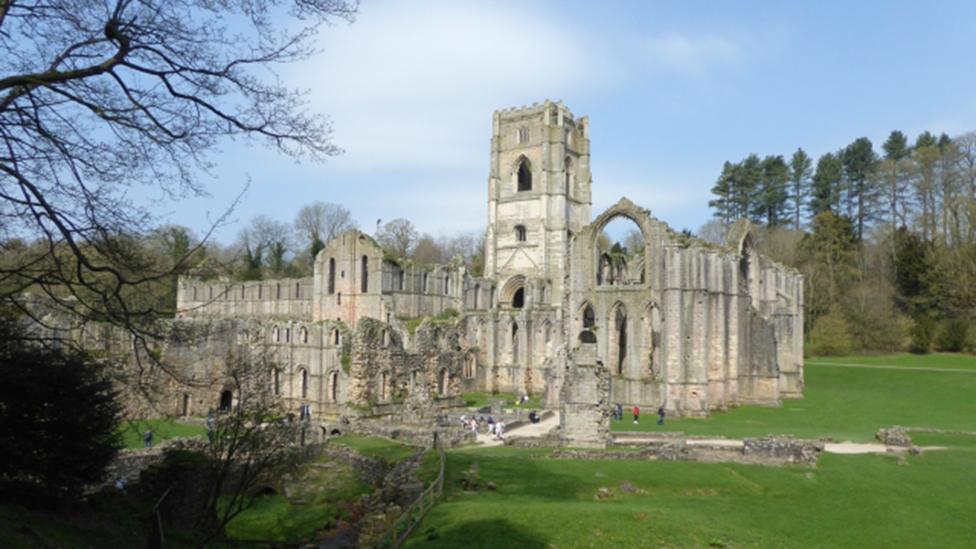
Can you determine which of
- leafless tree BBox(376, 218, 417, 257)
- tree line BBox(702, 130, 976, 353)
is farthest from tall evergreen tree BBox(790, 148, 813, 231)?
leafless tree BBox(376, 218, 417, 257)

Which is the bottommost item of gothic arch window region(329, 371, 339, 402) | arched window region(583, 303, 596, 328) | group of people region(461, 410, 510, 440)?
group of people region(461, 410, 510, 440)

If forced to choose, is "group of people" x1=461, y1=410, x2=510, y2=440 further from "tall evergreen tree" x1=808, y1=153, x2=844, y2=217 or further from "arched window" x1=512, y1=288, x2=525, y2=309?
"tall evergreen tree" x1=808, y1=153, x2=844, y2=217

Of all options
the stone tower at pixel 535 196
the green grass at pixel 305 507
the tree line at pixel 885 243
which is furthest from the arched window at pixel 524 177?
the green grass at pixel 305 507

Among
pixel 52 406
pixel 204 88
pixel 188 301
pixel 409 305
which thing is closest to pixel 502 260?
pixel 409 305

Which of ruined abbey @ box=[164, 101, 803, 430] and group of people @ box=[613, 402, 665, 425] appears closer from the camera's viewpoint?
group of people @ box=[613, 402, 665, 425]

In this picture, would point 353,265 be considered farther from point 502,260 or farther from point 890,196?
point 890,196

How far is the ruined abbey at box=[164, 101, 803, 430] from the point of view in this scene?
33.9 m

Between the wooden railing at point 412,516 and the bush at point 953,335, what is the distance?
4592 centimetres

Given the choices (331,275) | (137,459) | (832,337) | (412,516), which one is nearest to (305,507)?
(137,459)

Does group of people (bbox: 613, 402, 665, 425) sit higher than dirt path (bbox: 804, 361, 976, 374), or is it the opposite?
dirt path (bbox: 804, 361, 976, 374)

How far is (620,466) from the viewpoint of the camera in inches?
739

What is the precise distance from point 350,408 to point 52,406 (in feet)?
70.1

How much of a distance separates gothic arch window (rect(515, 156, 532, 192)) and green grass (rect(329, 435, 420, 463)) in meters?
35.3

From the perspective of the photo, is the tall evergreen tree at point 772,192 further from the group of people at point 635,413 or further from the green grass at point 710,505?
the green grass at point 710,505
